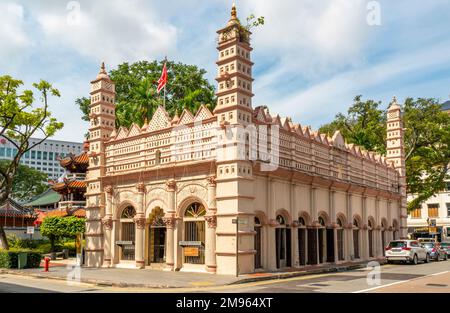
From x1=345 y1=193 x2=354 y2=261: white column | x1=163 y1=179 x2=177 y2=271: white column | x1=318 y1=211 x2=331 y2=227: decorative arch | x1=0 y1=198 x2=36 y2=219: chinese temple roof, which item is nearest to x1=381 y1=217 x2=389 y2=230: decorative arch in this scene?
x1=345 y1=193 x2=354 y2=261: white column

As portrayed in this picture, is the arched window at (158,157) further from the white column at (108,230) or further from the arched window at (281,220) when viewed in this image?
the arched window at (281,220)

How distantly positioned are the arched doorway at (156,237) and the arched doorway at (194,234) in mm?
1892

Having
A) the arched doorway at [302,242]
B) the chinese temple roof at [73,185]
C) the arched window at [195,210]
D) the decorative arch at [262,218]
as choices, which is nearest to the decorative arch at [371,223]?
the arched doorway at [302,242]

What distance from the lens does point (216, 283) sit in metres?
19.5

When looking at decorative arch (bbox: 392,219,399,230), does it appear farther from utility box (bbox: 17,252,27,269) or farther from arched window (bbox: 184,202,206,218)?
utility box (bbox: 17,252,27,269)

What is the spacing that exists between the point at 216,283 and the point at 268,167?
7314 mm

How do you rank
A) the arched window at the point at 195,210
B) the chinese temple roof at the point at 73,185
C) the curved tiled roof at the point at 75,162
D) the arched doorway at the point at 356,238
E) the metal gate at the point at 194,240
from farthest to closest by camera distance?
the curved tiled roof at the point at 75,162
the chinese temple roof at the point at 73,185
the arched doorway at the point at 356,238
the arched window at the point at 195,210
the metal gate at the point at 194,240

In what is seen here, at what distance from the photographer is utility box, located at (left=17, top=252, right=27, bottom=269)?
27.2 meters

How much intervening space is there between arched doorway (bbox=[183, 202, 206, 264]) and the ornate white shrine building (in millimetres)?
55

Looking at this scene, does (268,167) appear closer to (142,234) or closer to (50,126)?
(142,234)

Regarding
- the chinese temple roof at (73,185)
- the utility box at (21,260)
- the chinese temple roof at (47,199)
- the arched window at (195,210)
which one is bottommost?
the utility box at (21,260)

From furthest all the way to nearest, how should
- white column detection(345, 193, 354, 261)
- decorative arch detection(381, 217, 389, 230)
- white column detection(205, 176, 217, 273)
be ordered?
decorative arch detection(381, 217, 389, 230), white column detection(345, 193, 354, 261), white column detection(205, 176, 217, 273)

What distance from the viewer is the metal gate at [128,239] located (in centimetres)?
2805
